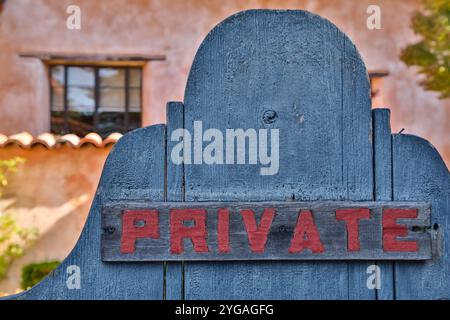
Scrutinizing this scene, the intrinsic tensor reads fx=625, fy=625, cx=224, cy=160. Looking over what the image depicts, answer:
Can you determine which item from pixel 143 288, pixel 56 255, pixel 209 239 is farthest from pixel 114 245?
pixel 56 255

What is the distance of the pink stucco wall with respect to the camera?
7805mm

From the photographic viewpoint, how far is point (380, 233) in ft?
5.91

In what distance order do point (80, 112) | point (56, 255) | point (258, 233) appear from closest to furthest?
point (258, 233)
point (56, 255)
point (80, 112)

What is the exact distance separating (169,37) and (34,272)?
332 cm

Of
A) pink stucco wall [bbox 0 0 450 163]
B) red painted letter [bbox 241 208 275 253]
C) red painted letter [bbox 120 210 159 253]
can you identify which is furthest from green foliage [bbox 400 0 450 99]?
red painted letter [bbox 120 210 159 253]

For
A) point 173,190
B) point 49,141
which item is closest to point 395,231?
point 173,190

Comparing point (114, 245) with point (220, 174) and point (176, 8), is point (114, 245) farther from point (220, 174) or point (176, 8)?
point (176, 8)

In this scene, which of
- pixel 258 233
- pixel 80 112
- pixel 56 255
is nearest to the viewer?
pixel 258 233

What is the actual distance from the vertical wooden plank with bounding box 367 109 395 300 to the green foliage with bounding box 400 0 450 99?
5037mm

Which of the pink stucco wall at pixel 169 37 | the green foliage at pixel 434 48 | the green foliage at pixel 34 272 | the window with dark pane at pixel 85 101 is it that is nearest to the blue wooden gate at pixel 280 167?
the green foliage at pixel 434 48

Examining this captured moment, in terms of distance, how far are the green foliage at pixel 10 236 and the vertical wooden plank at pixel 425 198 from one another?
5703 millimetres

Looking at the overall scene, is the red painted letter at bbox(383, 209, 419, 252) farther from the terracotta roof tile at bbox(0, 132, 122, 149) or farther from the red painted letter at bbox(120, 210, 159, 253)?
the terracotta roof tile at bbox(0, 132, 122, 149)

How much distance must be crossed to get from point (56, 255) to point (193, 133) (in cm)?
576

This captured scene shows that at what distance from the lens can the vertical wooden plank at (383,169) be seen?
1.83m
